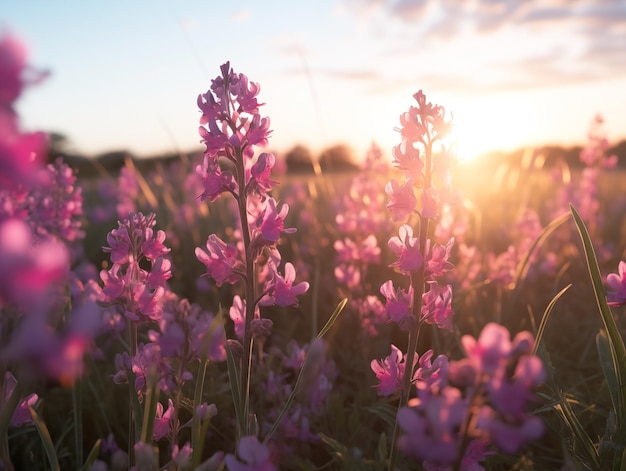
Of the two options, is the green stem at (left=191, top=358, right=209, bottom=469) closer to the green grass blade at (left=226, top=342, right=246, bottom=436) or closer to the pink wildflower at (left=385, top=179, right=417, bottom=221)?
the green grass blade at (left=226, top=342, right=246, bottom=436)

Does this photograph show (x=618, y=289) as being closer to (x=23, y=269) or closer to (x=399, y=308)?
(x=399, y=308)

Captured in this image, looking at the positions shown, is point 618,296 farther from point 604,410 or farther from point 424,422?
point 424,422

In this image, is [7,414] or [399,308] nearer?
[7,414]

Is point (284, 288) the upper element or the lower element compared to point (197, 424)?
upper

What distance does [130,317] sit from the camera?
1925 mm

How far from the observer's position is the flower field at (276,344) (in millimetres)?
1068

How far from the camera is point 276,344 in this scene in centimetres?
397

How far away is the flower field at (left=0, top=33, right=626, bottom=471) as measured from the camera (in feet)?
3.51

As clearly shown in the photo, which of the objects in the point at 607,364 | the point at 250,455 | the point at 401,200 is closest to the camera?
the point at 250,455

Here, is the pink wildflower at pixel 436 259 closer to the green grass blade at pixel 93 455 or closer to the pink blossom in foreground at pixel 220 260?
the pink blossom in foreground at pixel 220 260

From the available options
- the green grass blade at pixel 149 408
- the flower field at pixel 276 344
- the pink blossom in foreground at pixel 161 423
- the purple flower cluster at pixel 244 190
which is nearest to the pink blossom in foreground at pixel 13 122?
the flower field at pixel 276 344

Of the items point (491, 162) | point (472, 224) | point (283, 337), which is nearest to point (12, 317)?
point (283, 337)

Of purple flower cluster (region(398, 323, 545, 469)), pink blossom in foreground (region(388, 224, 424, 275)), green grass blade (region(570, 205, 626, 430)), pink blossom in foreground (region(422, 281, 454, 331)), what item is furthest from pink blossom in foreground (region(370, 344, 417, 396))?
purple flower cluster (region(398, 323, 545, 469))

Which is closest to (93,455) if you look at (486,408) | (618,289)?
(486,408)
